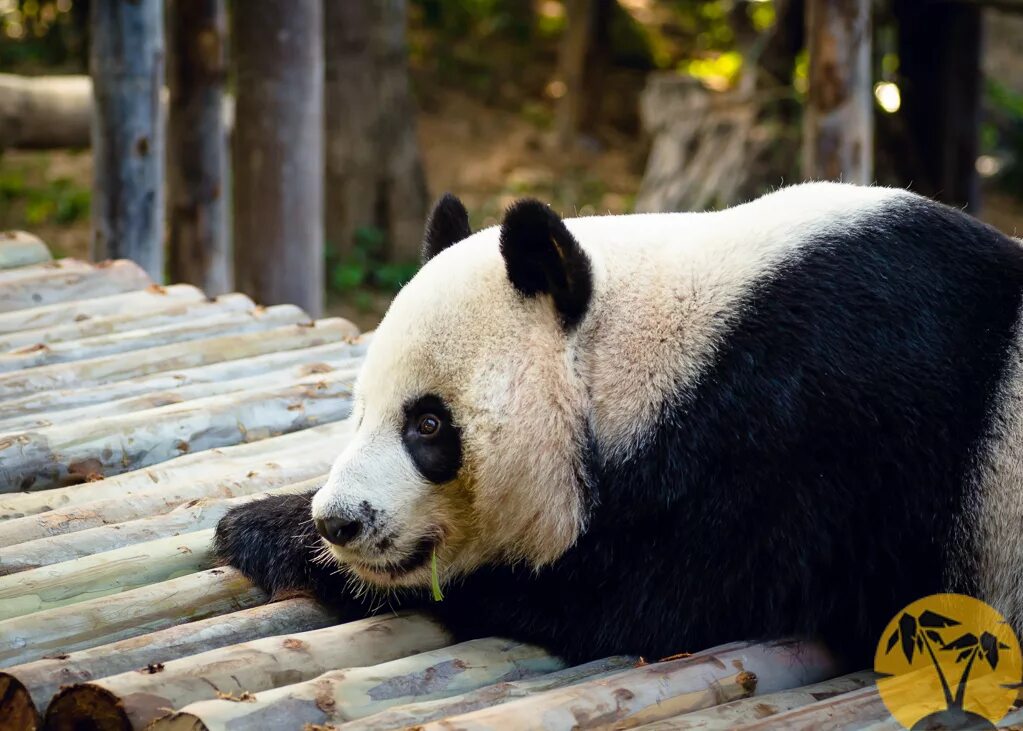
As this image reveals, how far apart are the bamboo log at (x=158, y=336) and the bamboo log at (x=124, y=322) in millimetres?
18

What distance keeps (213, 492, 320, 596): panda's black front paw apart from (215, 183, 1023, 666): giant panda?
17cm

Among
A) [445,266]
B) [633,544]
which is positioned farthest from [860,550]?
[445,266]

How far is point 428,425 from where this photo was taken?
2.82 m

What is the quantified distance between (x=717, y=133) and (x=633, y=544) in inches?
292

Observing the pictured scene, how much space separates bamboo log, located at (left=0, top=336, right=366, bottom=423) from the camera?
13.2 feet

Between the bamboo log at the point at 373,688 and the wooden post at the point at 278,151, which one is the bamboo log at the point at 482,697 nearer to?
the bamboo log at the point at 373,688

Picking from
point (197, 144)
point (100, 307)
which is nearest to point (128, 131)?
point (197, 144)

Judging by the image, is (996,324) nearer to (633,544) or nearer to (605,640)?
(633,544)

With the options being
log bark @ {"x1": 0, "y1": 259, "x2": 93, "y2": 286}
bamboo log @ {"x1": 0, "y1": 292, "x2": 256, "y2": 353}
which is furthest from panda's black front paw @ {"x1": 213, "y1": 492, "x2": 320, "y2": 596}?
log bark @ {"x1": 0, "y1": 259, "x2": 93, "y2": 286}

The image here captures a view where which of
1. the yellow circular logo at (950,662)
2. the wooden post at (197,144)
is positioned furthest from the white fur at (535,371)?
the wooden post at (197,144)

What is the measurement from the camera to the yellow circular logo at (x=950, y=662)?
2.53 metres

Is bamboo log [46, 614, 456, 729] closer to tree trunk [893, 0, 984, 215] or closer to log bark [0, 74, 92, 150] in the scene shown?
log bark [0, 74, 92, 150]

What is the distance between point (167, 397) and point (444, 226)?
135 cm

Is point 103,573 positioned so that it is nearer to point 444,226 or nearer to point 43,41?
point 444,226
